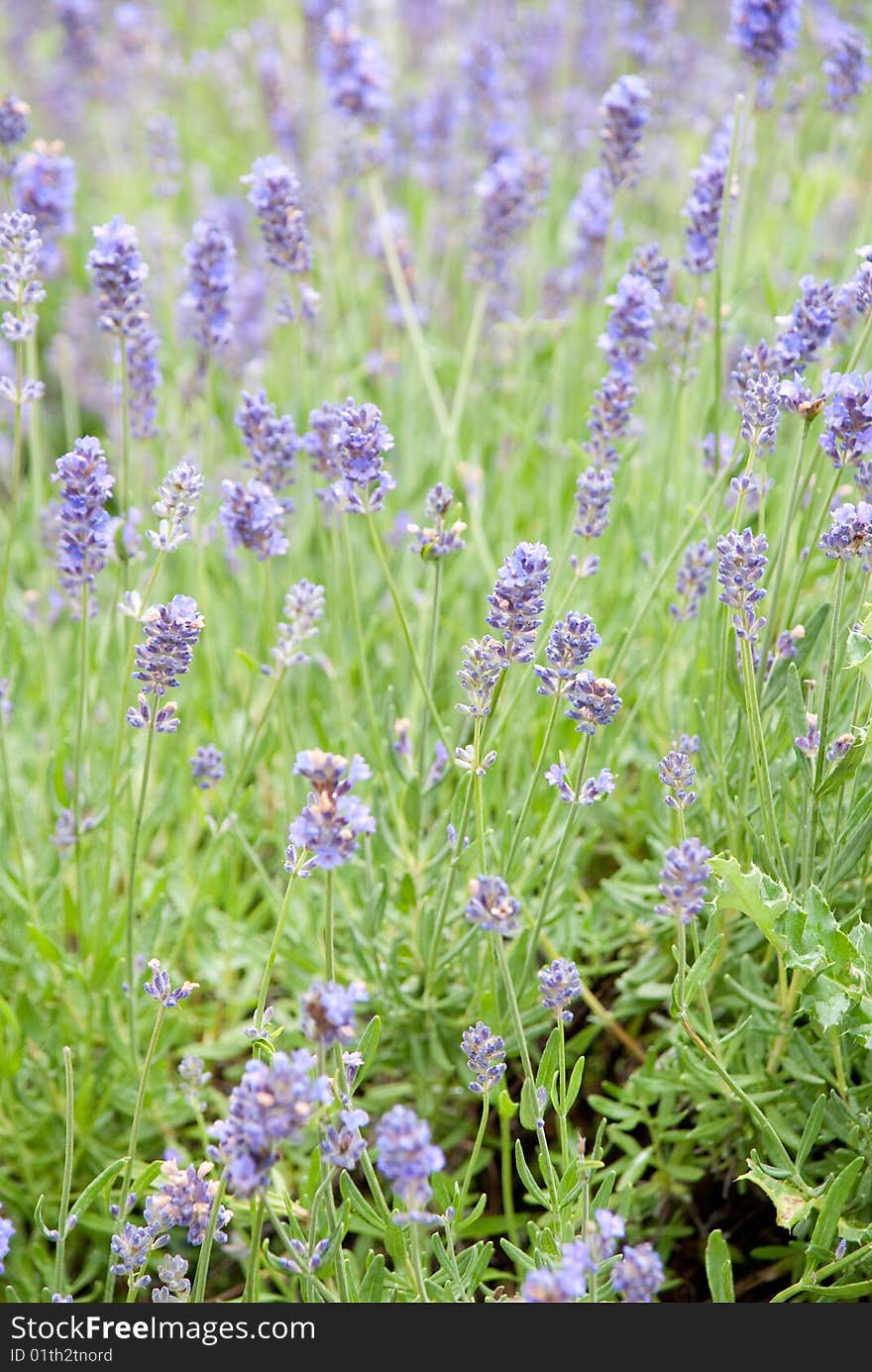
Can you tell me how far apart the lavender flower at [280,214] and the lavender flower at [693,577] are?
86 cm

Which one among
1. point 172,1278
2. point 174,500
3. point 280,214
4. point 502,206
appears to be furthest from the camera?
point 502,206

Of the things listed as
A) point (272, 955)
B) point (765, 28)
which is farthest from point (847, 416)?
point (765, 28)

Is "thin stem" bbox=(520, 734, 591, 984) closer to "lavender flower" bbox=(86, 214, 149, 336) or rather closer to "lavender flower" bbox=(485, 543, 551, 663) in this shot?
"lavender flower" bbox=(485, 543, 551, 663)

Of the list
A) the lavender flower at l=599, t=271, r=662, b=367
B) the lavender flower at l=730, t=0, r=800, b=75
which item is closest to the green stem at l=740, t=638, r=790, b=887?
the lavender flower at l=599, t=271, r=662, b=367

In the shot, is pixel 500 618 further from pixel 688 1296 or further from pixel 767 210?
pixel 767 210

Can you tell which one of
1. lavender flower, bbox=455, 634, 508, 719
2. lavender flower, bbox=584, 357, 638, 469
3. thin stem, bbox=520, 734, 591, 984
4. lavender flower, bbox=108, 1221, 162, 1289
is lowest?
lavender flower, bbox=108, 1221, 162, 1289

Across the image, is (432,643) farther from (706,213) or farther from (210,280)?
(706,213)

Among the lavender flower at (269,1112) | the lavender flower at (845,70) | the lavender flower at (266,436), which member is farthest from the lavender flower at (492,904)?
the lavender flower at (845,70)

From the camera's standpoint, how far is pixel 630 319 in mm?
2156

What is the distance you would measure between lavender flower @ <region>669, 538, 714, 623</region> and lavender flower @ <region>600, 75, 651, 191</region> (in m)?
0.84

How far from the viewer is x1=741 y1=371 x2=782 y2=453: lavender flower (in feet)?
5.60

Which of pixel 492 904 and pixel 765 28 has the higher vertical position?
pixel 765 28

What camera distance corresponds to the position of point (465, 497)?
3.05 metres

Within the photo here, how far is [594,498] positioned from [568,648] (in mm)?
473
